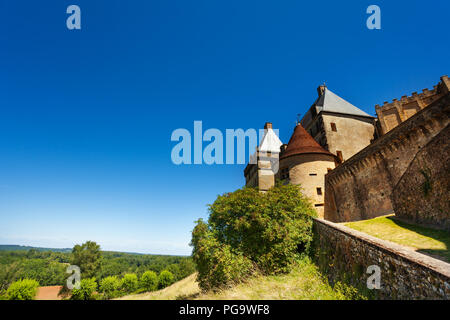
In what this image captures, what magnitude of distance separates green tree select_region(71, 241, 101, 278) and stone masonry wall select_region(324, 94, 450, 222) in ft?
207

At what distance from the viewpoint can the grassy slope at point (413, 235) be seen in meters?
7.18

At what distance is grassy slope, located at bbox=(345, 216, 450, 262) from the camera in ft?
23.5

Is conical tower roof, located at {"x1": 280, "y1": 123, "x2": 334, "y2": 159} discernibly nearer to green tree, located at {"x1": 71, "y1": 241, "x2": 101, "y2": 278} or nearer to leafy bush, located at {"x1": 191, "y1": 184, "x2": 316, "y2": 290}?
leafy bush, located at {"x1": 191, "y1": 184, "x2": 316, "y2": 290}

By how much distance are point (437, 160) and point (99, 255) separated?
73127 mm

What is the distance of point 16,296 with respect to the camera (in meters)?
33.6

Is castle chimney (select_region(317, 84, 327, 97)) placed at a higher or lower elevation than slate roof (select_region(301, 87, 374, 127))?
higher

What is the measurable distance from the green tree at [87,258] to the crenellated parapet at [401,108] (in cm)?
7086

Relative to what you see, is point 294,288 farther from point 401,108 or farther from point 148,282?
point 148,282

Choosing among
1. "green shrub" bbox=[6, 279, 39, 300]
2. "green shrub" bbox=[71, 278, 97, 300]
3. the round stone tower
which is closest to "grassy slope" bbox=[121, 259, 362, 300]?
the round stone tower

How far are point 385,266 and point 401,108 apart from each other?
90.5 ft

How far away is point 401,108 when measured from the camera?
2586 centimetres

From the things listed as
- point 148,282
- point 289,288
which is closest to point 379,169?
point 289,288

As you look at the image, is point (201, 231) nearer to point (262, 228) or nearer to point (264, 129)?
point (262, 228)

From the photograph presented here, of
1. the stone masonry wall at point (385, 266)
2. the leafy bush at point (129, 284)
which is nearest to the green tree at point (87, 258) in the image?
the leafy bush at point (129, 284)
